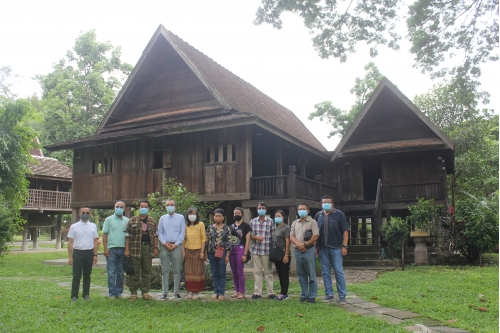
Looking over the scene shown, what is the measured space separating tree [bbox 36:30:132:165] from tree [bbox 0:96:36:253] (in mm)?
14396

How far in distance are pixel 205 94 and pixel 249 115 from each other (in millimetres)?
3794

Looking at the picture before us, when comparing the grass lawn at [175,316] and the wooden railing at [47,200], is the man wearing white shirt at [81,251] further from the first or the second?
the wooden railing at [47,200]

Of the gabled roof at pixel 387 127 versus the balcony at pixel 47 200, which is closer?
the gabled roof at pixel 387 127

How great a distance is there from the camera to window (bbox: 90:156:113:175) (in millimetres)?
17869

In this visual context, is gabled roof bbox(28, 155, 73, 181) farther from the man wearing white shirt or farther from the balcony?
the man wearing white shirt

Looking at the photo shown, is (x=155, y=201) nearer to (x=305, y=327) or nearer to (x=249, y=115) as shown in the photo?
(x=249, y=115)

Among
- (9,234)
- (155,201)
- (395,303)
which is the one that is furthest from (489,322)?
(9,234)

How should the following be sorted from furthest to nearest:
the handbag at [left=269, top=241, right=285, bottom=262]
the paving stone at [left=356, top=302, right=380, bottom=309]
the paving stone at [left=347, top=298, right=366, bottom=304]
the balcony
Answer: the balcony
the handbag at [left=269, top=241, right=285, bottom=262]
the paving stone at [left=347, top=298, right=366, bottom=304]
the paving stone at [left=356, top=302, right=380, bottom=309]

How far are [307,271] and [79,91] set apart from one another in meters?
30.5

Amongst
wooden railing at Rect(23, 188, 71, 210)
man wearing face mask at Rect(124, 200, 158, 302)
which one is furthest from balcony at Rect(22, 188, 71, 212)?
man wearing face mask at Rect(124, 200, 158, 302)

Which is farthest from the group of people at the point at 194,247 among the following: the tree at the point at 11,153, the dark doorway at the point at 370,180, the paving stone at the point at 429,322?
the dark doorway at the point at 370,180

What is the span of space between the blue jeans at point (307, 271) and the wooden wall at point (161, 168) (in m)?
6.47

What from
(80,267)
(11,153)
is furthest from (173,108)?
(80,267)

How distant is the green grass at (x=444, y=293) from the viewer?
6.73 meters
